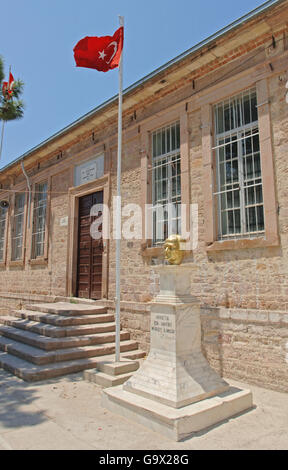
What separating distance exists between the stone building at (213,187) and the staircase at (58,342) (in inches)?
21.7

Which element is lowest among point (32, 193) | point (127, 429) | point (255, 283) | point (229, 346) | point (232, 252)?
point (127, 429)

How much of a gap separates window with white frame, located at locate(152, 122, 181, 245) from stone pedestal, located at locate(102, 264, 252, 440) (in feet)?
9.89

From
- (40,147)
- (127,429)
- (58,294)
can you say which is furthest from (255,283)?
(40,147)

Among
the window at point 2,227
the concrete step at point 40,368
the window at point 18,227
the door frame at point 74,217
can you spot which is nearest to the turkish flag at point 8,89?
the door frame at point 74,217

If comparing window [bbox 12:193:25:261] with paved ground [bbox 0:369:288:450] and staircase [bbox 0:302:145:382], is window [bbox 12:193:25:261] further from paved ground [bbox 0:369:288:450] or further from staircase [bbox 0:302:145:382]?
paved ground [bbox 0:369:288:450]

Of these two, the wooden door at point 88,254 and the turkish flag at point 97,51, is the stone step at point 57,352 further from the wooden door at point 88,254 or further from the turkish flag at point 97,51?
the turkish flag at point 97,51

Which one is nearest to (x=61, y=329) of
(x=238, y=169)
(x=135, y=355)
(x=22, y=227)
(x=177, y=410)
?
(x=135, y=355)

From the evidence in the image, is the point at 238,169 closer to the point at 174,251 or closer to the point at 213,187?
the point at 213,187

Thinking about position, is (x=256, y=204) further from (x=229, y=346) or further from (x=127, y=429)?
(x=127, y=429)

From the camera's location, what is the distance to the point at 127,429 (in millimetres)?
3412

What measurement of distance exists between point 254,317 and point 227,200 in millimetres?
2116

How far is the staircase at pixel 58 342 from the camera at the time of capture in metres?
5.41

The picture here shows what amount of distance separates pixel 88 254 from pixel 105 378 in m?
4.76

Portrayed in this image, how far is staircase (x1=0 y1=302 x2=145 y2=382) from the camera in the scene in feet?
17.7
